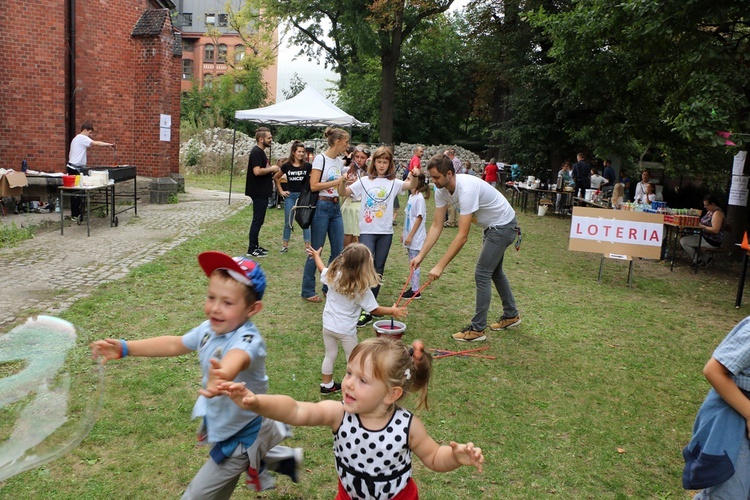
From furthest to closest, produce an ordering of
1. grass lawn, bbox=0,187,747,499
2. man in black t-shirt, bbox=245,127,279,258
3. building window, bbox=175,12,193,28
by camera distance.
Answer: building window, bbox=175,12,193,28 → man in black t-shirt, bbox=245,127,279,258 → grass lawn, bbox=0,187,747,499

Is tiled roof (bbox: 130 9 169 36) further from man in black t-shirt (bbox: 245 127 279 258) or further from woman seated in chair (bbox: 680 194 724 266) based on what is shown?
woman seated in chair (bbox: 680 194 724 266)

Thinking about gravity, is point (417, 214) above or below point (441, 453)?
above

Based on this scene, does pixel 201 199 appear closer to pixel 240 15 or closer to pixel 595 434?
pixel 595 434

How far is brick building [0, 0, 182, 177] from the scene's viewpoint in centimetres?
1510

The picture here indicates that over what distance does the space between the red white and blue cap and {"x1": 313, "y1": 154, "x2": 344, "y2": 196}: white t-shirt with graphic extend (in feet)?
16.4

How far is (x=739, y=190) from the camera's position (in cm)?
1273

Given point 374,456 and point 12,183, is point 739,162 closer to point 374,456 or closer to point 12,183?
point 374,456

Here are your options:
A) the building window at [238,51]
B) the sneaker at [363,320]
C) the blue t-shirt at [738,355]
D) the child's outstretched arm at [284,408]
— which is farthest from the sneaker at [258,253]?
the building window at [238,51]

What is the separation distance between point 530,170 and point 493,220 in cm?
2104

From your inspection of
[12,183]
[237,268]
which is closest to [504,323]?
[237,268]

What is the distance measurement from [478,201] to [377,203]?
1178 millimetres

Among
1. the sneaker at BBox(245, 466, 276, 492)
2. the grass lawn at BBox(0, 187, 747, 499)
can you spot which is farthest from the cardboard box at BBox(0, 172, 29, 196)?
the sneaker at BBox(245, 466, 276, 492)

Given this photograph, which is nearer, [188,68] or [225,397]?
[225,397]

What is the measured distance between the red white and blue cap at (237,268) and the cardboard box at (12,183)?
41.7 ft
